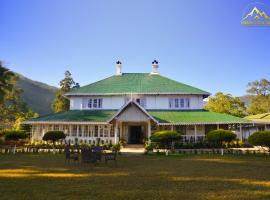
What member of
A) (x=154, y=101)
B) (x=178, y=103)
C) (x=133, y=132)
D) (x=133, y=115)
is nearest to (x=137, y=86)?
(x=154, y=101)

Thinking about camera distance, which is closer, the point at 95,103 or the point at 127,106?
the point at 127,106

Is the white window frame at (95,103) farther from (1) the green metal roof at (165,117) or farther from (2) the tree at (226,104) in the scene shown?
(2) the tree at (226,104)

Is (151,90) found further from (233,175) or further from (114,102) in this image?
(233,175)

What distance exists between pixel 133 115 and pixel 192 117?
7297 millimetres

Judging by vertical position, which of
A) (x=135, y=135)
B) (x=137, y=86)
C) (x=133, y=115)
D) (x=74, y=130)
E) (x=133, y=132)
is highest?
(x=137, y=86)

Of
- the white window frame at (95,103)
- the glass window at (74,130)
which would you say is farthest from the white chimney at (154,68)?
the glass window at (74,130)

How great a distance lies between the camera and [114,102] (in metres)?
37.6

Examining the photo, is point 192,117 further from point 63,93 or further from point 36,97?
point 36,97

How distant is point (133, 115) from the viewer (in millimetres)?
32125

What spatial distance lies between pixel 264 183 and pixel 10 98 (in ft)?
226

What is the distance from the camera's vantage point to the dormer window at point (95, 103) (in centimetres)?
3803

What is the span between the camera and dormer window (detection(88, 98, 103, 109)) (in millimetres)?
38031

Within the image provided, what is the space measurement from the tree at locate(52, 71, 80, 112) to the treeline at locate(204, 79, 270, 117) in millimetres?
31248

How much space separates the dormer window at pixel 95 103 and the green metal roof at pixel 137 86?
1.15m
